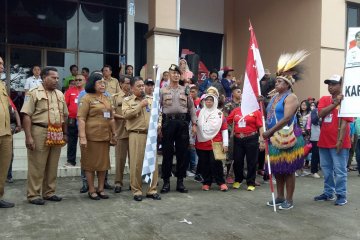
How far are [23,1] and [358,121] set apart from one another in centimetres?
1103

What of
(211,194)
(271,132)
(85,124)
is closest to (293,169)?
(271,132)

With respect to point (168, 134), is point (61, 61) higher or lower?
higher

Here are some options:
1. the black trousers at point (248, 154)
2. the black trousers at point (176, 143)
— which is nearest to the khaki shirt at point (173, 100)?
the black trousers at point (176, 143)

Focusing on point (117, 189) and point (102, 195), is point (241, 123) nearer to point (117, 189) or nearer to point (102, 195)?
point (117, 189)

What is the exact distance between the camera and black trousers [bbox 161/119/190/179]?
6684 millimetres

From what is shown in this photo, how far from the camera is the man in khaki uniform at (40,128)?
581cm

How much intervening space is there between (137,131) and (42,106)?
1.48 m

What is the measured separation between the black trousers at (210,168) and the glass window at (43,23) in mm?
8677

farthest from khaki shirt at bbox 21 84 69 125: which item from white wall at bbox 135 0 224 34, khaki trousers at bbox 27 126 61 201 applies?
white wall at bbox 135 0 224 34

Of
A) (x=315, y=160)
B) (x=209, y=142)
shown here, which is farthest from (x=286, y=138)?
(x=315, y=160)

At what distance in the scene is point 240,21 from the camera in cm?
1664

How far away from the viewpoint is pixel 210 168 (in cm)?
722

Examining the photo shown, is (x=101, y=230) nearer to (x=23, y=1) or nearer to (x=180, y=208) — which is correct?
(x=180, y=208)

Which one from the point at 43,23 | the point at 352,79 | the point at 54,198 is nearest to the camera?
the point at 352,79
